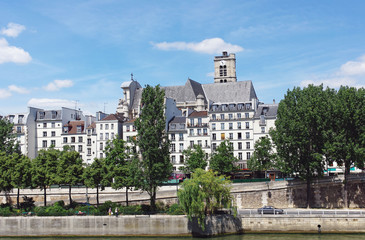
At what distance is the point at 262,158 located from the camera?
6825 centimetres

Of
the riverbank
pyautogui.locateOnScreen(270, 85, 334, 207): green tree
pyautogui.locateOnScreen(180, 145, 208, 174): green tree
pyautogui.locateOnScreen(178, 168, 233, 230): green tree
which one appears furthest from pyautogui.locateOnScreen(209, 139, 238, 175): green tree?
the riverbank

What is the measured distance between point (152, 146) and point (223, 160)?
64.1 feet

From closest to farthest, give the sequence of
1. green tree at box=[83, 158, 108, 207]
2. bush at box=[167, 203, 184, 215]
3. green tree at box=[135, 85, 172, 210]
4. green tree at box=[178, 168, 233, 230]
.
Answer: green tree at box=[178, 168, 233, 230] → bush at box=[167, 203, 184, 215] → green tree at box=[135, 85, 172, 210] → green tree at box=[83, 158, 108, 207]

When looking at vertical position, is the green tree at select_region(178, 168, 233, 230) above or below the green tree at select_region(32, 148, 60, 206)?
below

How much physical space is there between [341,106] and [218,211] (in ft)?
66.3

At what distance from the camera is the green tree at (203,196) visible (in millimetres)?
43688

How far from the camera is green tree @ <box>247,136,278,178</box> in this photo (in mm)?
67506

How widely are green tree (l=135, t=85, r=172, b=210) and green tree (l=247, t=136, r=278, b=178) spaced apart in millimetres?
20685

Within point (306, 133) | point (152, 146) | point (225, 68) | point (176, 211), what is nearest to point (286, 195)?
point (306, 133)

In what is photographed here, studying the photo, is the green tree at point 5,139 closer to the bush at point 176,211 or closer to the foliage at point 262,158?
the bush at point 176,211

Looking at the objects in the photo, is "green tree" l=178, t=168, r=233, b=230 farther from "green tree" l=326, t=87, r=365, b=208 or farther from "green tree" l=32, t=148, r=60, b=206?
"green tree" l=32, t=148, r=60, b=206

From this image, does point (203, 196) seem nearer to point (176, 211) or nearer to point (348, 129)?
point (176, 211)

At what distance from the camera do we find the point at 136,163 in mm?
50500

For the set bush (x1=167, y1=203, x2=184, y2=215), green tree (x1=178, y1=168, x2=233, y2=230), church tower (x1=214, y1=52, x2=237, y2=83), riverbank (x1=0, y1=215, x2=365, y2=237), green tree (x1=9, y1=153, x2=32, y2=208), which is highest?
church tower (x1=214, y1=52, x2=237, y2=83)
